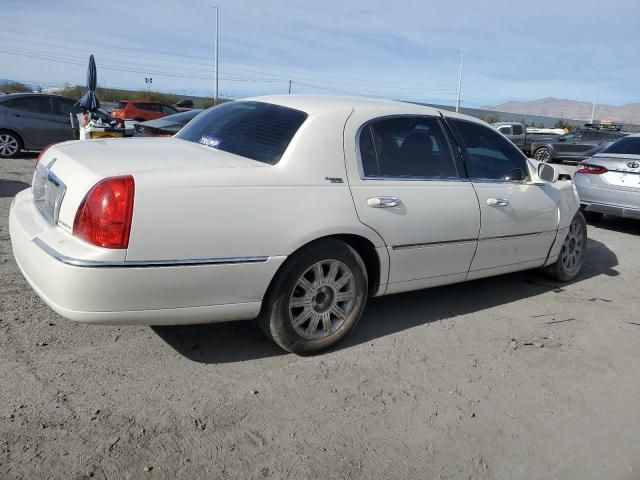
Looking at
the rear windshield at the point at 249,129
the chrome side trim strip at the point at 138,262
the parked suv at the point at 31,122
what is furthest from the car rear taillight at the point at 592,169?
the parked suv at the point at 31,122

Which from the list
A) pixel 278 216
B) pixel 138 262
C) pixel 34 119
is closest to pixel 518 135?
pixel 34 119

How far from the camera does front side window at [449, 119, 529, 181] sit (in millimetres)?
4426

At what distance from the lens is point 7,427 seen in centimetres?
262

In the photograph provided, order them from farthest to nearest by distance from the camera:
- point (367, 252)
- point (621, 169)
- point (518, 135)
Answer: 1. point (518, 135)
2. point (621, 169)
3. point (367, 252)

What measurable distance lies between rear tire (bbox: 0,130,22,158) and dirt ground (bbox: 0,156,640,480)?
339 inches

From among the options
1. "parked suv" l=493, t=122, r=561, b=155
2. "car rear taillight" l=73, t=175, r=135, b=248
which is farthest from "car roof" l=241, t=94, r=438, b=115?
"parked suv" l=493, t=122, r=561, b=155

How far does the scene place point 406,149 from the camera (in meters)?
4.02

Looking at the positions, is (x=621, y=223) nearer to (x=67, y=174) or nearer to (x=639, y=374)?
(x=639, y=374)

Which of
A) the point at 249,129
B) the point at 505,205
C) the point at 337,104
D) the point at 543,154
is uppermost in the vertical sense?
the point at 337,104

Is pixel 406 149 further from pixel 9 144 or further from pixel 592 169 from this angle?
pixel 9 144

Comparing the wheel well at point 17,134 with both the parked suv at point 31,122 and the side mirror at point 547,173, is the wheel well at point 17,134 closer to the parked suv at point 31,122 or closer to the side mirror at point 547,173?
the parked suv at point 31,122

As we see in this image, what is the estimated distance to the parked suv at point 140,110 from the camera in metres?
24.6

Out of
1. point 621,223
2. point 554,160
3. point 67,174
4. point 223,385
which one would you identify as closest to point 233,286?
point 223,385

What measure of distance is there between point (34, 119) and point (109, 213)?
1090 centimetres
